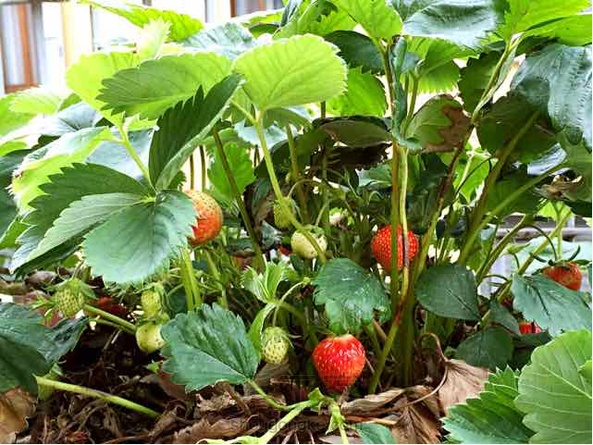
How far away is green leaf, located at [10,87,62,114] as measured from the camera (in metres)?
0.52

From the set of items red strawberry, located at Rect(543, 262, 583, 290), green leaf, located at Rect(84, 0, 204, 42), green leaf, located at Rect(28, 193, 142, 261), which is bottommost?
red strawberry, located at Rect(543, 262, 583, 290)

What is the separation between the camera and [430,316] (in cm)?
58

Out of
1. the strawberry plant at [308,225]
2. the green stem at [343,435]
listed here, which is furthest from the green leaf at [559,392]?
the green stem at [343,435]

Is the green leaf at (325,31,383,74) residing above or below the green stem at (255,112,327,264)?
above

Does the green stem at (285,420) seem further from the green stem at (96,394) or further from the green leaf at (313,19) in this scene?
the green leaf at (313,19)

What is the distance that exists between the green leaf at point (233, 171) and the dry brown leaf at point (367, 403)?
25 centimetres

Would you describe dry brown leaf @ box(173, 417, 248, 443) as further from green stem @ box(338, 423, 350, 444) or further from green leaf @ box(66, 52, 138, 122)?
green leaf @ box(66, 52, 138, 122)

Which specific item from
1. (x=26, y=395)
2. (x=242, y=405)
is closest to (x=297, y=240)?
(x=242, y=405)

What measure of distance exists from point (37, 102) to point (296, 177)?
20 centimetres

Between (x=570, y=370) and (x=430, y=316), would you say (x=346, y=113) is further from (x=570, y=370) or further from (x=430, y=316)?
(x=570, y=370)

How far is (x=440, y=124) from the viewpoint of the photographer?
511 mm

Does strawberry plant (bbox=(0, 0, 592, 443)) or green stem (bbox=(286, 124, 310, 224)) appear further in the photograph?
green stem (bbox=(286, 124, 310, 224))

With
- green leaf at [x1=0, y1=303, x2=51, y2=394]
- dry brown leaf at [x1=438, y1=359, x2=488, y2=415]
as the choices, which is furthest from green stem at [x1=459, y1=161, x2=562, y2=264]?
green leaf at [x1=0, y1=303, x2=51, y2=394]

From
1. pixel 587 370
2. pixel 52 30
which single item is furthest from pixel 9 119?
pixel 52 30
